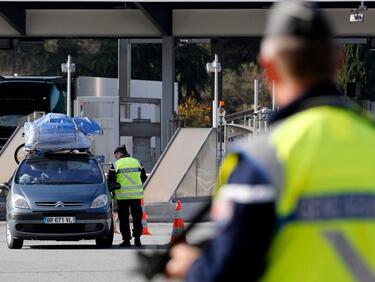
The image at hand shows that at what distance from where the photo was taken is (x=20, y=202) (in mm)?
21109

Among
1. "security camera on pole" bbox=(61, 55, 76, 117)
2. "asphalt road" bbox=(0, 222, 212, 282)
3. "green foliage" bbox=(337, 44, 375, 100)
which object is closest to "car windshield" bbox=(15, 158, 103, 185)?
"asphalt road" bbox=(0, 222, 212, 282)

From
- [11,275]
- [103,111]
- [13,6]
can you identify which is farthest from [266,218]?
[103,111]

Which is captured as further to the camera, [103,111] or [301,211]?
[103,111]

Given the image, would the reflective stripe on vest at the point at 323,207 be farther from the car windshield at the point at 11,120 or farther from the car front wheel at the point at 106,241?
the car windshield at the point at 11,120

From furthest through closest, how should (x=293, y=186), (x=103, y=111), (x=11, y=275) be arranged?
(x=103, y=111)
(x=11, y=275)
(x=293, y=186)

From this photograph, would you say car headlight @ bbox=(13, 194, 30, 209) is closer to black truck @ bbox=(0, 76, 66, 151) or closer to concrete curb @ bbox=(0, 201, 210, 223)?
concrete curb @ bbox=(0, 201, 210, 223)

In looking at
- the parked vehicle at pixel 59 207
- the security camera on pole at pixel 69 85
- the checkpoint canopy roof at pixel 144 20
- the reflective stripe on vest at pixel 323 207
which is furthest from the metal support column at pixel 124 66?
the reflective stripe on vest at pixel 323 207

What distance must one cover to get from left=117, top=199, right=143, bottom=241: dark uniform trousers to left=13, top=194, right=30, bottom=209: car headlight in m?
1.80

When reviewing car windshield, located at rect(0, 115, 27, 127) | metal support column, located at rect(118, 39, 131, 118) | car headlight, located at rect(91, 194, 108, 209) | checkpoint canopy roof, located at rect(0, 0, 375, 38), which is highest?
checkpoint canopy roof, located at rect(0, 0, 375, 38)

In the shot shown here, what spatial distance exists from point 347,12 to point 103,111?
876cm

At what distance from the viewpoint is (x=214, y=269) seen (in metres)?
3.75

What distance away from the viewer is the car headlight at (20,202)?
21047mm

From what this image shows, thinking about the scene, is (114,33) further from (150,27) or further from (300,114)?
(300,114)

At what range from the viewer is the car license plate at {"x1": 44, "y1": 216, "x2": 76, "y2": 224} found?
20.9 m
